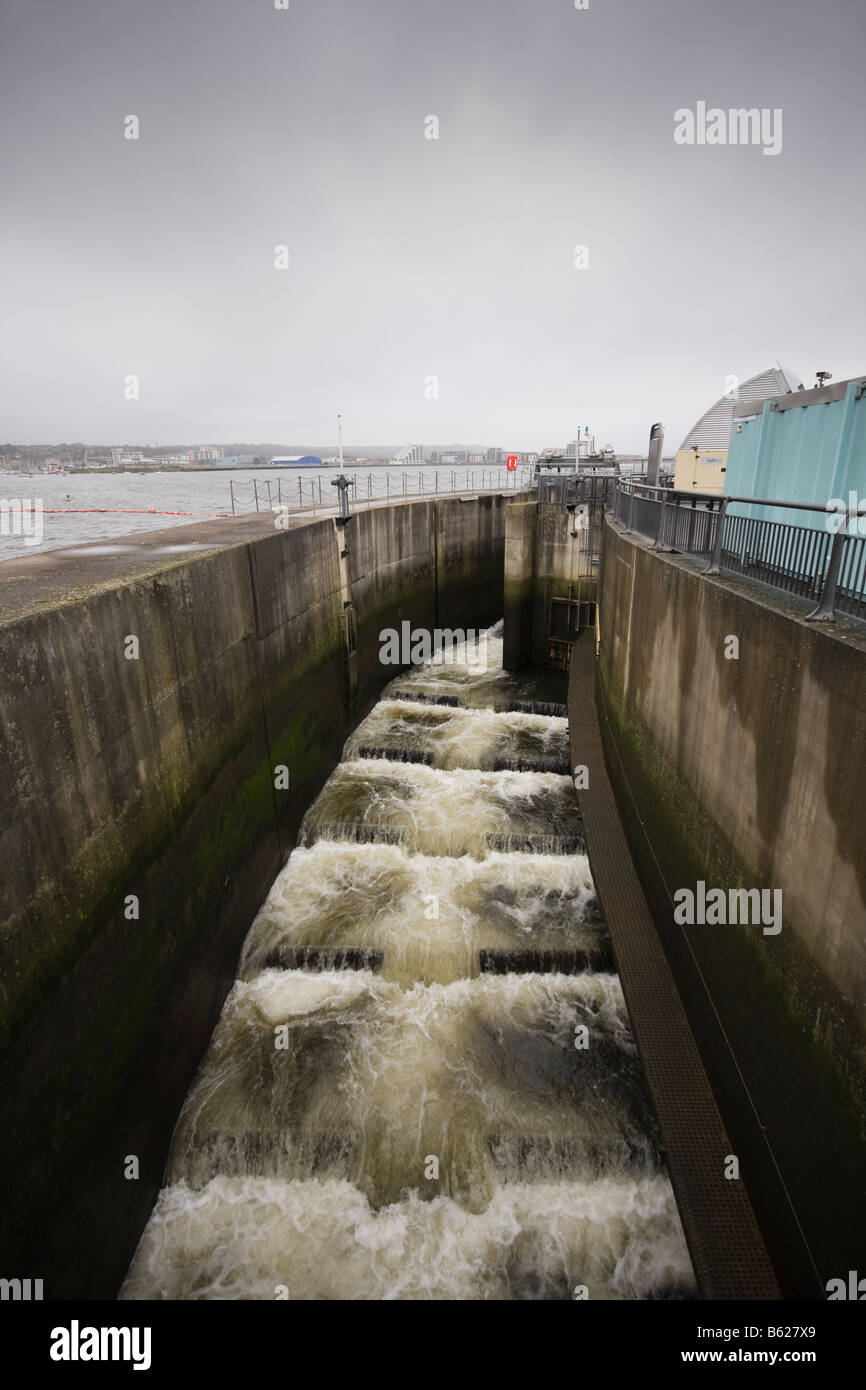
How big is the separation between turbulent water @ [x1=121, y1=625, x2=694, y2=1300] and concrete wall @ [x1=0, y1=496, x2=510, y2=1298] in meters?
0.66

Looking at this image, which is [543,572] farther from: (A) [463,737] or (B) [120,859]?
(B) [120,859]

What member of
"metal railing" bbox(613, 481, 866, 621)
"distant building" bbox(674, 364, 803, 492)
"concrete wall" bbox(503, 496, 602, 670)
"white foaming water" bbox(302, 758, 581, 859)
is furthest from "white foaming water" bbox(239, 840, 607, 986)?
"distant building" bbox(674, 364, 803, 492)

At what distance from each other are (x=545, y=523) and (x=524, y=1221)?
63.2 ft

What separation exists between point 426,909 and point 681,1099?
15.3ft

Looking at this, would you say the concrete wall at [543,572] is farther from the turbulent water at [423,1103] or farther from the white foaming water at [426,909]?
the white foaming water at [426,909]

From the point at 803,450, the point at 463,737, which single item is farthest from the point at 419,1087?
the point at 803,450

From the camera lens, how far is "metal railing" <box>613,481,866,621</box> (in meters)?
5.17

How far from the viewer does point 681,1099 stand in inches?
270

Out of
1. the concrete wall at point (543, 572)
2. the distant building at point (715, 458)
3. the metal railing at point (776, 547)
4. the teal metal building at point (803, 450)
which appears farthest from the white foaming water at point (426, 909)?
the distant building at point (715, 458)

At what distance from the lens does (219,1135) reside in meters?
7.45

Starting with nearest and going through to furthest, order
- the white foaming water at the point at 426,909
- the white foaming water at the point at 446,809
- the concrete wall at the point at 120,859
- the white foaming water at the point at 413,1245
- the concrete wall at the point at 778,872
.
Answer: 1. the concrete wall at the point at 778,872
2. the concrete wall at the point at 120,859
3. the white foaming water at the point at 413,1245
4. the white foaming water at the point at 426,909
5. the white foaming water at the point at 446,809

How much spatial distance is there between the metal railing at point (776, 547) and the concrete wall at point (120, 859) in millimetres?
6502

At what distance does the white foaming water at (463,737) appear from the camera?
1546cm
